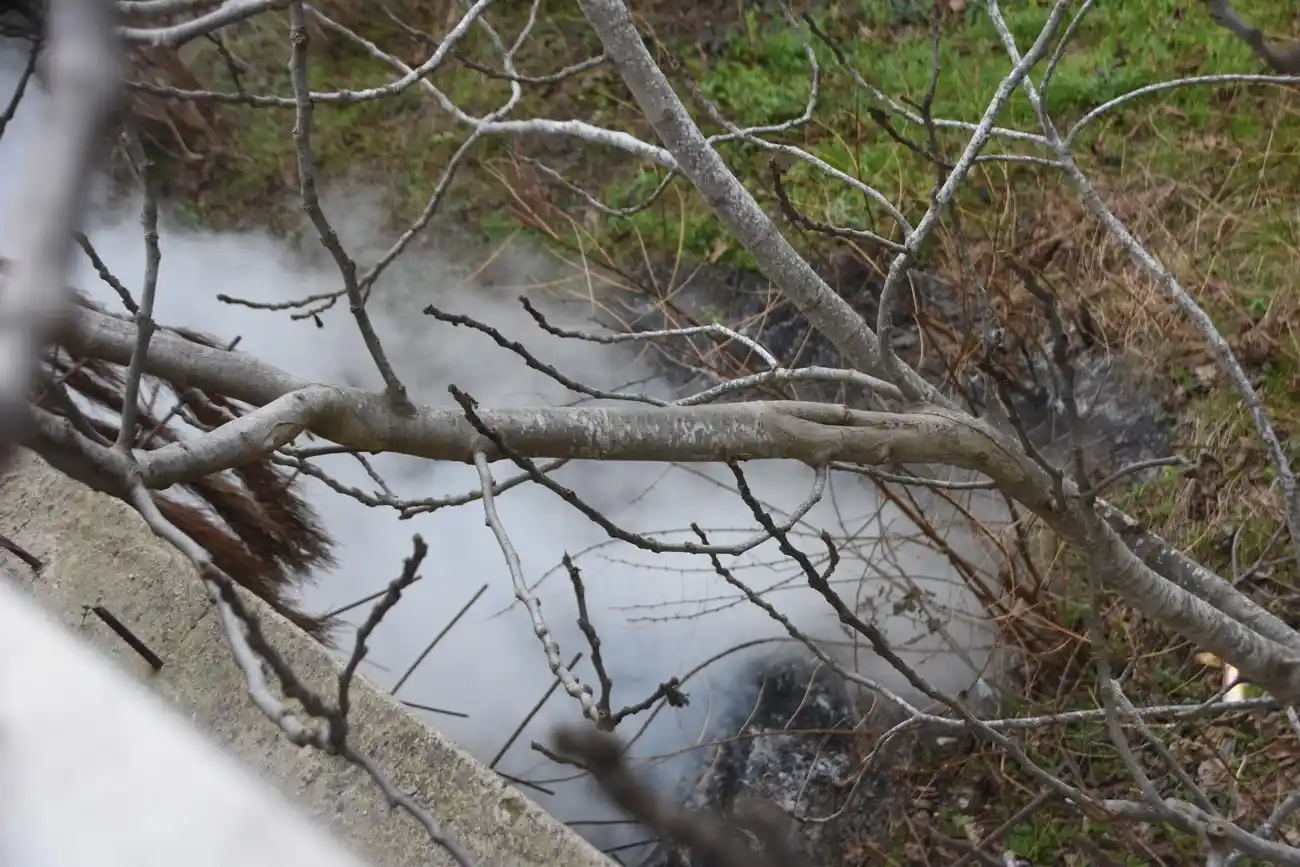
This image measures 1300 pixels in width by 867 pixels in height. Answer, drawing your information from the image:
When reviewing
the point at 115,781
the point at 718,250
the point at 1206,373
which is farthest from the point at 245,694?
the point at 1206,373

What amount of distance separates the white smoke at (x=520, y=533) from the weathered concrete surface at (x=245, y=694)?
1.08 meters

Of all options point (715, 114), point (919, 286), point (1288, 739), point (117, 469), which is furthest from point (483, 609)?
point (117, 469)

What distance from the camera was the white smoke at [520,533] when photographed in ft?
11.6

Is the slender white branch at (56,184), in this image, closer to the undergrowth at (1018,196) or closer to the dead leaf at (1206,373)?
the undergrowth at (1018,196)

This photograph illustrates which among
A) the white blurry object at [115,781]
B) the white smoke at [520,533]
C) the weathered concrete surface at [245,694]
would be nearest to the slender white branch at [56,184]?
the white blurry object at [115,781]

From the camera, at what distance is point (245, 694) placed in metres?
2.10

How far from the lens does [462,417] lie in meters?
1.25

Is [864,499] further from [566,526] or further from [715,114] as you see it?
[715,114]

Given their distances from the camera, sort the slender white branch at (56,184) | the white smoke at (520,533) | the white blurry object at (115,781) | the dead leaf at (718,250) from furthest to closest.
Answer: the dead leaf at (718,250) < the white smoke at (520,533) < the white blurry object at (115,781) < the slender white branch at (56,184)

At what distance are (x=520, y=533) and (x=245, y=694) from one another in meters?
1.95

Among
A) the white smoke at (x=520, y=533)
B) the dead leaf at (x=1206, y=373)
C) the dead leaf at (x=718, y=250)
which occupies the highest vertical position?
the dead leaf at (x=1206, y=373)

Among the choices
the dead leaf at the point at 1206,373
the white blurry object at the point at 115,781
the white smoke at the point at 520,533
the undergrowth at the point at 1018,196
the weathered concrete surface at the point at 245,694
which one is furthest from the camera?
the white smoke at the point at 520,533

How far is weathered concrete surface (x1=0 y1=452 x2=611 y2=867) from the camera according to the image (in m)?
1.94

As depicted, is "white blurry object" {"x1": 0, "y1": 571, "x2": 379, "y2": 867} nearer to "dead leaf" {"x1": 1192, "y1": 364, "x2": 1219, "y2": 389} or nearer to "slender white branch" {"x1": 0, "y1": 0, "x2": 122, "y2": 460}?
"slender white branch" {"x1": 0, "y1": 0, "x2": 122, "y2": 460}
